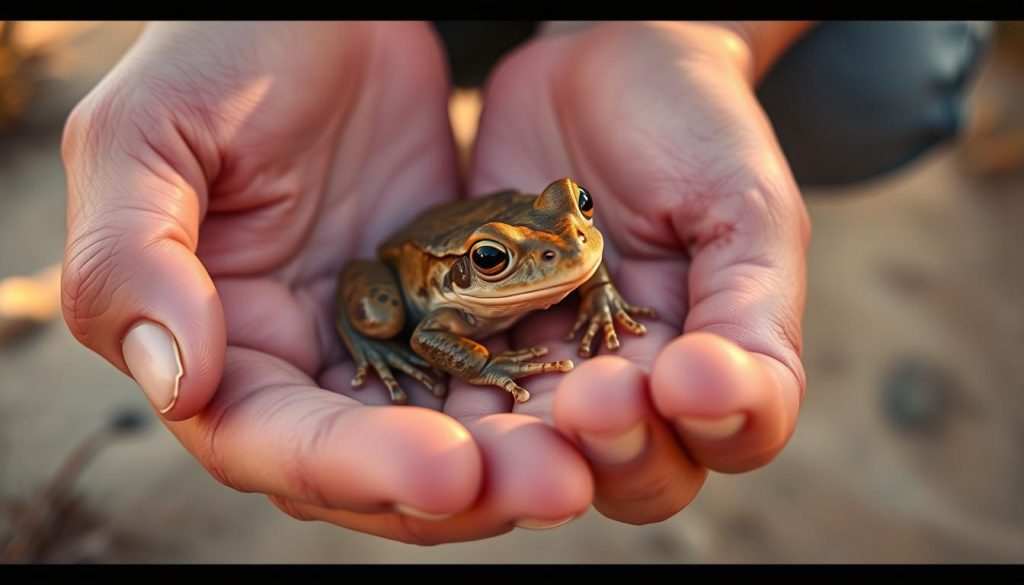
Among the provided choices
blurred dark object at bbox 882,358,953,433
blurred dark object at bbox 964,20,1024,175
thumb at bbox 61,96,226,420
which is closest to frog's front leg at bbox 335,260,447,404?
thumb at bbox 61,96,226,420

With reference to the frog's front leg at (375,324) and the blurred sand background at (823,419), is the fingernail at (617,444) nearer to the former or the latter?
the frog's front leg at (375,324)

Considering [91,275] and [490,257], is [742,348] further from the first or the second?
[91,275]

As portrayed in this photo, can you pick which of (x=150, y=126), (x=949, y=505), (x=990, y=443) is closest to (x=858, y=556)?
(x=949, y=505)

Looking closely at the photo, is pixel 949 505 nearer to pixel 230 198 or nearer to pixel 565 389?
pixel 565 389

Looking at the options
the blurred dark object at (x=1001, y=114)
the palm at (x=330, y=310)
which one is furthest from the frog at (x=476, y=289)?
the blurred dark object at (x=1001, y=114)

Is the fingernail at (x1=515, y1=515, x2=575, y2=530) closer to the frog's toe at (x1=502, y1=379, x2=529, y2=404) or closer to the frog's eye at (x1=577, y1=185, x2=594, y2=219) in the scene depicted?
the frog's toe at (x1=502, y1=379, x2=529, y2=404)
